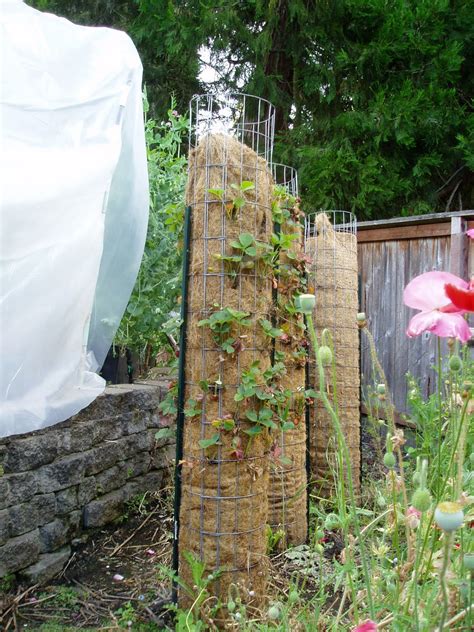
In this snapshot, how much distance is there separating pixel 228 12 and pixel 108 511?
540 cm

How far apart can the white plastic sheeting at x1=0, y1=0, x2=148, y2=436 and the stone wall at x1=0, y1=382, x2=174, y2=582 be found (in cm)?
23

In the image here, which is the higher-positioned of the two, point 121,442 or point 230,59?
point 230,59

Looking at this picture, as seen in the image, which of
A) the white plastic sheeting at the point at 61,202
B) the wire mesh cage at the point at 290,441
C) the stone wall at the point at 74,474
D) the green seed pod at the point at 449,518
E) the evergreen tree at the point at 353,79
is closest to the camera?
the green seed pod at the point at 449,518

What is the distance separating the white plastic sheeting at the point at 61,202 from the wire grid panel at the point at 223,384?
43cm

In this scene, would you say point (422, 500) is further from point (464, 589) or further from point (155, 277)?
point (155, 277)

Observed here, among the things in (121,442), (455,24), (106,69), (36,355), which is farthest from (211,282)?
(455,24)

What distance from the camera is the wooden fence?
420 cm

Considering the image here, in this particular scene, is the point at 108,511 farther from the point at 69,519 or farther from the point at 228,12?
the point at 228,12

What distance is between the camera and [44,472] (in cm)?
236

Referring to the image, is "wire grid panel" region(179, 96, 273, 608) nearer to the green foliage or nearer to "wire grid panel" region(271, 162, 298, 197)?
"wire grid panel" region(271, 162, 298, 197)

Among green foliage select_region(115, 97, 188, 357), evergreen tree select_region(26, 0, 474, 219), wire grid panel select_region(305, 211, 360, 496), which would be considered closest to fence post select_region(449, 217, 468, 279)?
wire grid panel select_region(305, 211, 360, 496)

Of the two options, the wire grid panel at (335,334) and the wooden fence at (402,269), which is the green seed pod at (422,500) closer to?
the wire grid panel at (335,334)

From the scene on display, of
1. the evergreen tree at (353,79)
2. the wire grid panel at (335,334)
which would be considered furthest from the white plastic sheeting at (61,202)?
the evergreen tree at (353,79)

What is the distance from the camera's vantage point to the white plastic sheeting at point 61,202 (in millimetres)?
1950
